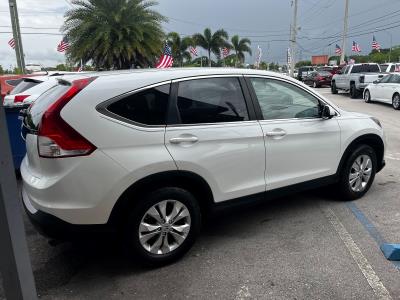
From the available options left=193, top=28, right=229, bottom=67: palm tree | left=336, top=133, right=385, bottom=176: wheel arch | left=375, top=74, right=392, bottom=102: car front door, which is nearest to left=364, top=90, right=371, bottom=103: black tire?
left=375, top=74, right=392, bottom=102: car front door

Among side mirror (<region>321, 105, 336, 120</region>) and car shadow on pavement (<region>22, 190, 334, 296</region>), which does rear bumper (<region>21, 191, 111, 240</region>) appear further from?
side mirror (<region>321, 105, 336, 120</region>)

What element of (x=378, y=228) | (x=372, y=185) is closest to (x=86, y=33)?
(x=372, y=185)

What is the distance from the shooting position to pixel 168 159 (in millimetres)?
3365

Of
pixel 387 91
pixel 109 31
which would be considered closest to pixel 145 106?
pixel 109 31

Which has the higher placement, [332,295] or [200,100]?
[200,100]

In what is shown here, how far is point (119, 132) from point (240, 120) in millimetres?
1265

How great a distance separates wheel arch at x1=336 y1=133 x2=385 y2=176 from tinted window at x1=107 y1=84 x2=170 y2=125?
2.49 meters

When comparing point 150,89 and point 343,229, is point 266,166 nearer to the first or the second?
point 343,229

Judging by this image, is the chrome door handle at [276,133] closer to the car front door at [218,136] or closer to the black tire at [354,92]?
the car front door at [218,136]

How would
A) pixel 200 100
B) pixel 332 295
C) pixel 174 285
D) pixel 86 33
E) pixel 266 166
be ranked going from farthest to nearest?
pixel 86 33 → pixel 266 166 → pixel 200 100 → pixel 174 285 → pixel 332 295

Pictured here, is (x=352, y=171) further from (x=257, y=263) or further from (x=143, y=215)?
(x=143, y=215)

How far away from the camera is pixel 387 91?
16.3 meters

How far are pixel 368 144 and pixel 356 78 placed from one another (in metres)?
17.4

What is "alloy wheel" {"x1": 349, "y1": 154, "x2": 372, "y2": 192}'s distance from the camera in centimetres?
505
